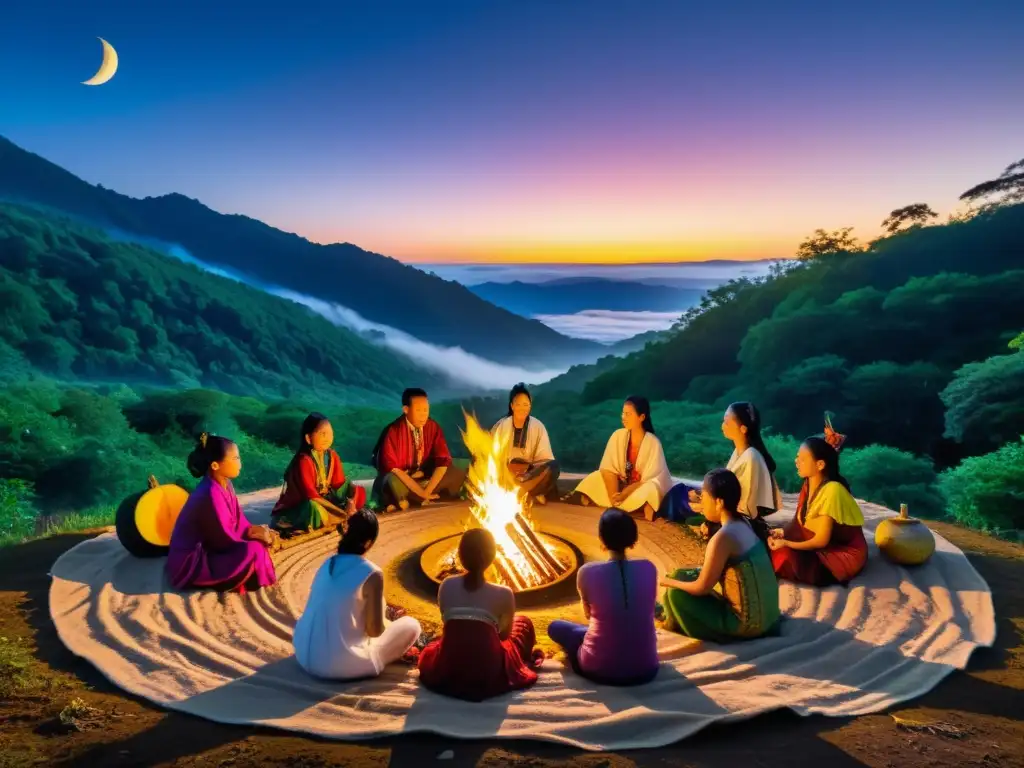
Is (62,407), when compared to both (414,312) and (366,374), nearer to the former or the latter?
(366,374)

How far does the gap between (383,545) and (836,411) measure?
1709 cm

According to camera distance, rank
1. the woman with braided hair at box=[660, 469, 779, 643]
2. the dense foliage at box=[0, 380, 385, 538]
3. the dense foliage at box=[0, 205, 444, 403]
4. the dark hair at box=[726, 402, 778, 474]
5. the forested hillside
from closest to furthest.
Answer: the woman with braided hair at box=[660, 469, 779, 643] → the dark hair at box=[726, 402, 778, 474] → the dense foliage at box=[0, 380, 385, 538] → the dense foliage at box=[0, 205, 444, 403] → the forested hillside

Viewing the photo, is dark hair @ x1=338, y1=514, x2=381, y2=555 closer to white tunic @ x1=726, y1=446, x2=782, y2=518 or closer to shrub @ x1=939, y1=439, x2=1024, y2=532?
white tunic @ x1=726, y1=446, x2=782, y2=518

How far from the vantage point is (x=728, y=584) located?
534 centimetres

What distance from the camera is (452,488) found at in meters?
9.94

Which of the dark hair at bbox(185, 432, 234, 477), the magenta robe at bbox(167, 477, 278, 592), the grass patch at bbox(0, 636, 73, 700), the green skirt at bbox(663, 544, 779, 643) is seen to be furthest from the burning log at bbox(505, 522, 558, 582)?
the grass patch at bbox(0, 636, 73, 700)

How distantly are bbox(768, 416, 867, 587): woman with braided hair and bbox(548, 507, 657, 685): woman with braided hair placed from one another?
2.47m

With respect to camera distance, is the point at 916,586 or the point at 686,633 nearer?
the point at 686,633

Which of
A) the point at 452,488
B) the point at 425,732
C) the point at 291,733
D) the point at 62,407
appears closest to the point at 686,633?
the point at 425,732

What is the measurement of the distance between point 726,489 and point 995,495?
8.92 m

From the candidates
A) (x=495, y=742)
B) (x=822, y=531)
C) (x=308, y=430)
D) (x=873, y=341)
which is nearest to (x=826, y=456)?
(x=822, y=531)

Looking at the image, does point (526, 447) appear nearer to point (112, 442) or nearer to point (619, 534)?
point (619, 534)

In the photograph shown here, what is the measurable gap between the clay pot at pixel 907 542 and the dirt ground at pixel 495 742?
6.14 feet

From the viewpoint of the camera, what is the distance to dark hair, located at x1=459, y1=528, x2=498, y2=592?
4.44 meters
